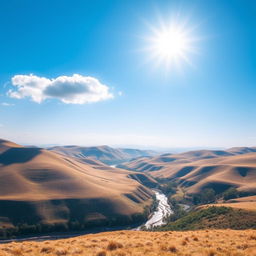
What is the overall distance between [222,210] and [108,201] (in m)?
108

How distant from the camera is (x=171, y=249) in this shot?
16703 mm

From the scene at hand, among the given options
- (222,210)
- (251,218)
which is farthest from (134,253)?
(222,210)

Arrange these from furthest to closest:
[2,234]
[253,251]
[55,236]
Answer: [55,236] < [2,234] < [253,251]

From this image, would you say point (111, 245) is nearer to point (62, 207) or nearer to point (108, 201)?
point (62, 207)

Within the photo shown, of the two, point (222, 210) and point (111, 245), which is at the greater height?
point (111, 245)

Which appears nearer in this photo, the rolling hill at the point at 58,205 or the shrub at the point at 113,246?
the shrub at the point at 113,246

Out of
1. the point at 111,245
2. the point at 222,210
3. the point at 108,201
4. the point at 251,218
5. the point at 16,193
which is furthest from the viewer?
the point at 108,201

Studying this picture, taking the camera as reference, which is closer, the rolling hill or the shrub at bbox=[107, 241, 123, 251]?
the shrub at bbox=[107, 241, 123, 251]

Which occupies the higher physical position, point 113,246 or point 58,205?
point 113,246

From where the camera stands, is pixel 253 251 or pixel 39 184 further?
pixel 39 184

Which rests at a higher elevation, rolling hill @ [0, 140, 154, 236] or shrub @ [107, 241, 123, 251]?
shrub @ [107, 241, 123, 251]

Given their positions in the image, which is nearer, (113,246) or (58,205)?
(113,246)

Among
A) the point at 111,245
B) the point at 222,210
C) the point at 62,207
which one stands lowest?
the point at 62,207

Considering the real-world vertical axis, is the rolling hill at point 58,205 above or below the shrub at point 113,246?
below
